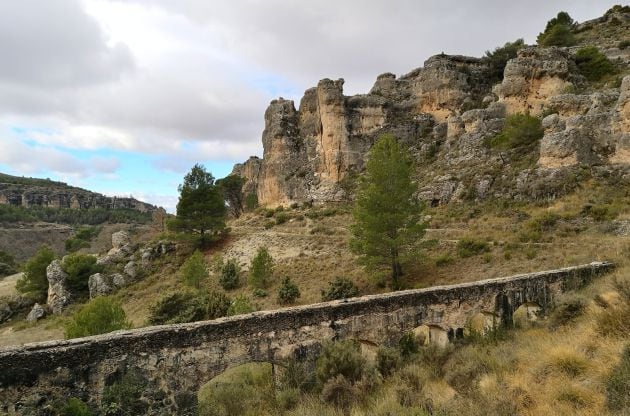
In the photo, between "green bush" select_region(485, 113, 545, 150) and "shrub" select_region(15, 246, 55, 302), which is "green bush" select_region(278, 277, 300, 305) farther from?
"shrub" select_region(15, 246, 55, 302)

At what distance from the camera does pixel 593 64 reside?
1478 inches

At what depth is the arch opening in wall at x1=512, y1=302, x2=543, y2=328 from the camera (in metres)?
11.1

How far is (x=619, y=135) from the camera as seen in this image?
79.7 feet

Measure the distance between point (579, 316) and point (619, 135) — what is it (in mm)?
21291

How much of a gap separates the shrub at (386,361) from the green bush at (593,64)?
129 ft

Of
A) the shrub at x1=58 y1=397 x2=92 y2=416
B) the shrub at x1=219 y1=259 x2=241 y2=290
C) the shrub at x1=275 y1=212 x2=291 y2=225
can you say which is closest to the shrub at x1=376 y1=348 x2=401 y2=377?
the shrub at x1=58 y1=397 x2=92 y2=416

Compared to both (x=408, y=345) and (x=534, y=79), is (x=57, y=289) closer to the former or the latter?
(x=408, y=345)

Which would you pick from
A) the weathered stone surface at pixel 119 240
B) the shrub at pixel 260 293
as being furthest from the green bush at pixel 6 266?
the shrub at pixel 260 293

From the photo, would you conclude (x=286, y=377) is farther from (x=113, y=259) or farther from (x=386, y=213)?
(x=113, y=259)

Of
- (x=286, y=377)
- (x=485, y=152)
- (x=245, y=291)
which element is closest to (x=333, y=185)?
(x=485, y=152)

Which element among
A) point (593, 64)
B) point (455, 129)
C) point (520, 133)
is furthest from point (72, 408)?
→ point (593, 64)

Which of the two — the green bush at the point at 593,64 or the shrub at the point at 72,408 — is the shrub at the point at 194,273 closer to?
the shrub at the point at 72,408

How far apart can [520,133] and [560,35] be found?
28.3 m

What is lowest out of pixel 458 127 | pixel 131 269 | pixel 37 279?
pixel 37 279
